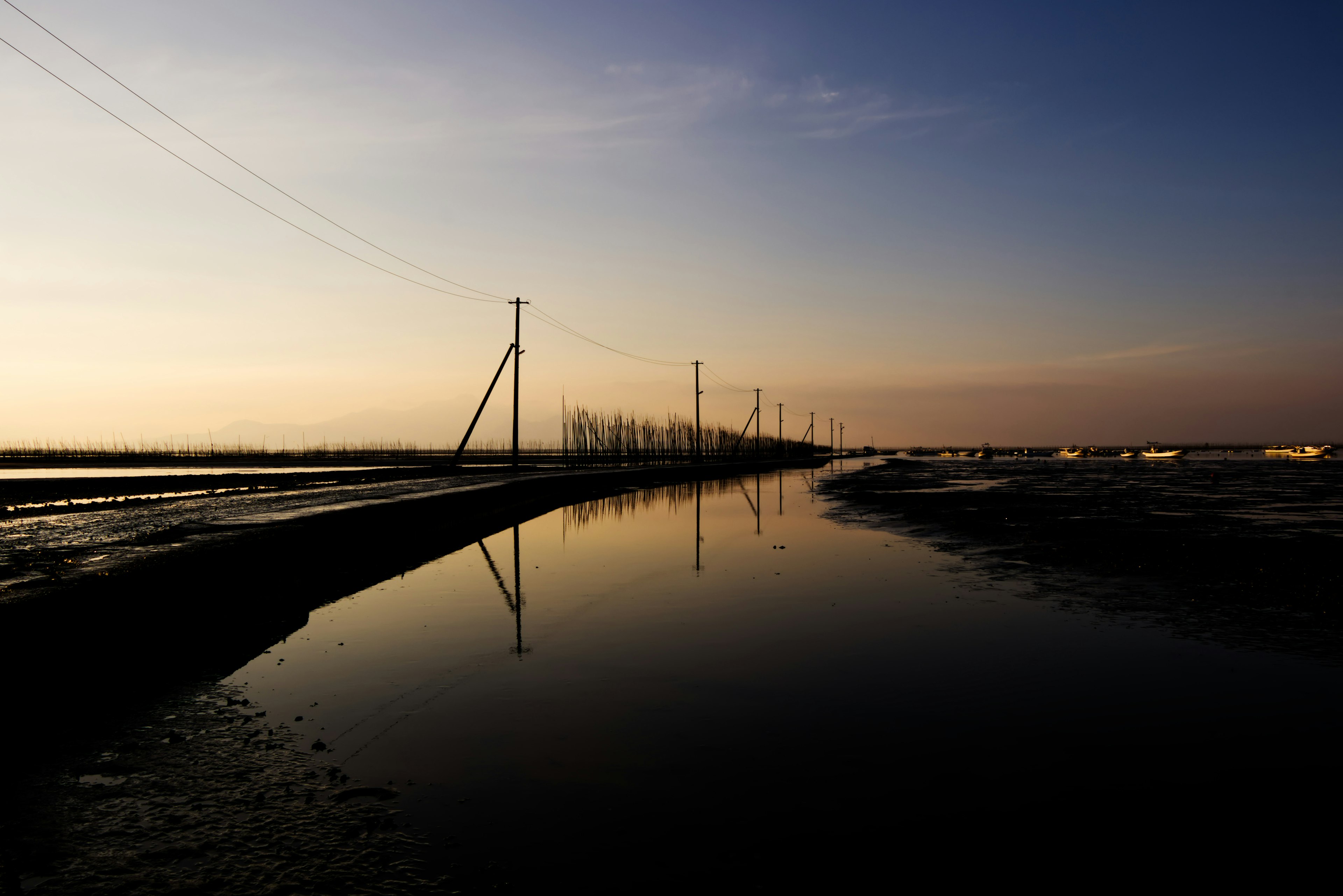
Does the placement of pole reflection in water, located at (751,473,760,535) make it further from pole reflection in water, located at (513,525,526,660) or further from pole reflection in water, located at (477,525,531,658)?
pole reflection in water, located at (477,525,531,658)

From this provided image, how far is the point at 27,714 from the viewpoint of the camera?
7160mm

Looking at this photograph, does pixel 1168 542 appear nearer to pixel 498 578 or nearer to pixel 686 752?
pixel 498 578

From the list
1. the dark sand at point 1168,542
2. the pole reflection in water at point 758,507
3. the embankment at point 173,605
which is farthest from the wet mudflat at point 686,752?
the pole reflection in water at point 758,507

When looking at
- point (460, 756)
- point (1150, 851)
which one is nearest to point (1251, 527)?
point (1150, 851)

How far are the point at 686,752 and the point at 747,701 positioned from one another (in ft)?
4.72

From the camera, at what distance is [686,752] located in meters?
6.07

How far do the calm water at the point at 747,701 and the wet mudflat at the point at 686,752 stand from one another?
0.11 ft

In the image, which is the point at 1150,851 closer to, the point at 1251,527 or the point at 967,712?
the point at 967,712

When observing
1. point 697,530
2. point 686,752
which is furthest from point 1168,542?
point 686,752

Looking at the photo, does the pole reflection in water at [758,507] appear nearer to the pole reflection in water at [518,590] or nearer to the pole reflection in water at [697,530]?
the pole reflection in water at [697,530]

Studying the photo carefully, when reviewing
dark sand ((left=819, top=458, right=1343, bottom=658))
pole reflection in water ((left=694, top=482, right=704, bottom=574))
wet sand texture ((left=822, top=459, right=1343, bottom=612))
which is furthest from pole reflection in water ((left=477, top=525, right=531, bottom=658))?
wet sand texture ((left=822, top=459, right=1343, bottom=612))

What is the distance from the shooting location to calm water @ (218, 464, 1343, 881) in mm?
5301

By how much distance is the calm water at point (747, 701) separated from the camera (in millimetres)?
5301

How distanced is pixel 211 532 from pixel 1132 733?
17.2 m
